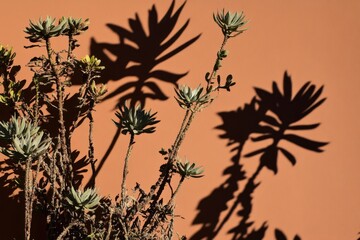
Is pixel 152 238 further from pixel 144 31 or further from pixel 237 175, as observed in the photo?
pixel 144 31

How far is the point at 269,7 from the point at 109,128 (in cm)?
118

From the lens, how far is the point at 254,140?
2543 mm

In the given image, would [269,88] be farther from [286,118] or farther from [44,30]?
[44,30]

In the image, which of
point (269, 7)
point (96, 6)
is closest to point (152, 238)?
point (96, 6)

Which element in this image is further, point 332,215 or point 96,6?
point 332,215

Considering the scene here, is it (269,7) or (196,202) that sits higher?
(269,7)

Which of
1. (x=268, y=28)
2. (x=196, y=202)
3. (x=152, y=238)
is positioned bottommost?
(x=152, y=238)

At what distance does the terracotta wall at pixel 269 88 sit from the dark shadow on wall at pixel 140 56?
26mm

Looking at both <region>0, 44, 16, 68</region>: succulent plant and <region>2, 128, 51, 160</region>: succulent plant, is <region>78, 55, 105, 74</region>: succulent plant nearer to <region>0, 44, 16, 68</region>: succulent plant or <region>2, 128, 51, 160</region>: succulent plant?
<region>0, 44, 16, 68</region>: succulent plant

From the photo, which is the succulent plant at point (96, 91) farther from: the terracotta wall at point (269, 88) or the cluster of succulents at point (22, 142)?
the cluster of succulents at point (22, 142)

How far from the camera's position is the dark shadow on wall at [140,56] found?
7.65 feet

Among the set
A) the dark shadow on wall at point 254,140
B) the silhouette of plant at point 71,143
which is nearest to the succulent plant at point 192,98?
the silhouette of plant at point 71,143

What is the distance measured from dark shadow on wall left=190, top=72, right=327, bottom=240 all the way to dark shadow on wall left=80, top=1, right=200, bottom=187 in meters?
0.49

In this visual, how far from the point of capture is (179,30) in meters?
2.40
